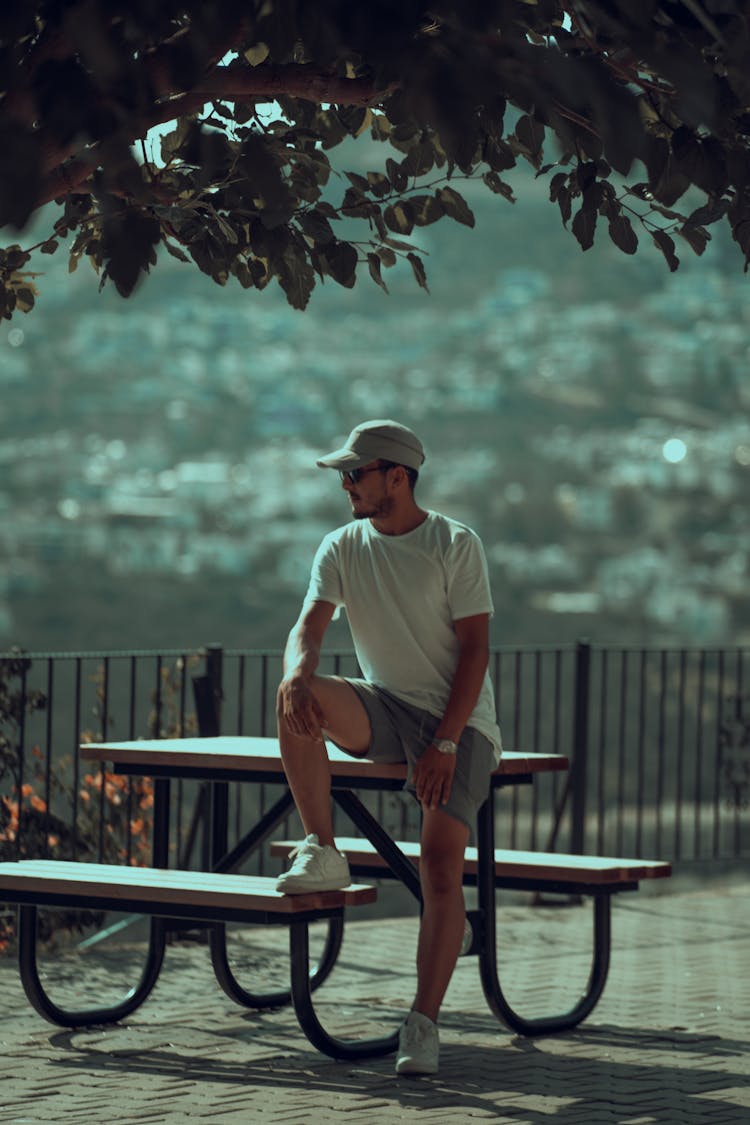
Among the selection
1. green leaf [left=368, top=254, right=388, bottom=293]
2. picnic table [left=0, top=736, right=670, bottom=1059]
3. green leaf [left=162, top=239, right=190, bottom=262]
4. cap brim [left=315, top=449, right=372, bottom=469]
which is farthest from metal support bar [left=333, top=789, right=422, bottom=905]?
green leaf [left=162, top=239, right=190, bottom=262]

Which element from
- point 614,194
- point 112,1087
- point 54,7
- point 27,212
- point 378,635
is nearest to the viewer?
point 27,212

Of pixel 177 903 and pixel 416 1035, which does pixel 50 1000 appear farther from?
pixel 416 1035

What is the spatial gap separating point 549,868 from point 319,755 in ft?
3.76

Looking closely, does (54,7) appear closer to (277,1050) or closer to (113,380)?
(277,1050)

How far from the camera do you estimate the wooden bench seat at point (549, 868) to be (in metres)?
6.30

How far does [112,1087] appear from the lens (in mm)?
5461

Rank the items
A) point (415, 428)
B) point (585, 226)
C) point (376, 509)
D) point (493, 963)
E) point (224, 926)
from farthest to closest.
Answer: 1. point (415, 428)
2. point (224, 926)
3. point (493, 963)
4. point (376, 509)
5. point (585, 226)

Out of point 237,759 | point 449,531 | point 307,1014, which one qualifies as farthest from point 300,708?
point 307,1014

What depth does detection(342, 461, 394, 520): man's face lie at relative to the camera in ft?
19.1

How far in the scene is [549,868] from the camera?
6.38 m

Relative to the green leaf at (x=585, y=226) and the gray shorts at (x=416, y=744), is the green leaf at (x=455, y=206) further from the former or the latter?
the gray shorts at (x=416, y=744)

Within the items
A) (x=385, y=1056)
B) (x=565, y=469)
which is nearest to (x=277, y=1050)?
(x=385, y=1056)

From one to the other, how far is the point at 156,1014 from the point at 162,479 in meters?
120

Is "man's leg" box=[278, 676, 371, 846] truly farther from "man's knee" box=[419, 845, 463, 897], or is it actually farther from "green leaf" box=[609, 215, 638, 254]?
"green leaf" box=[609, 215, 638, 254]
